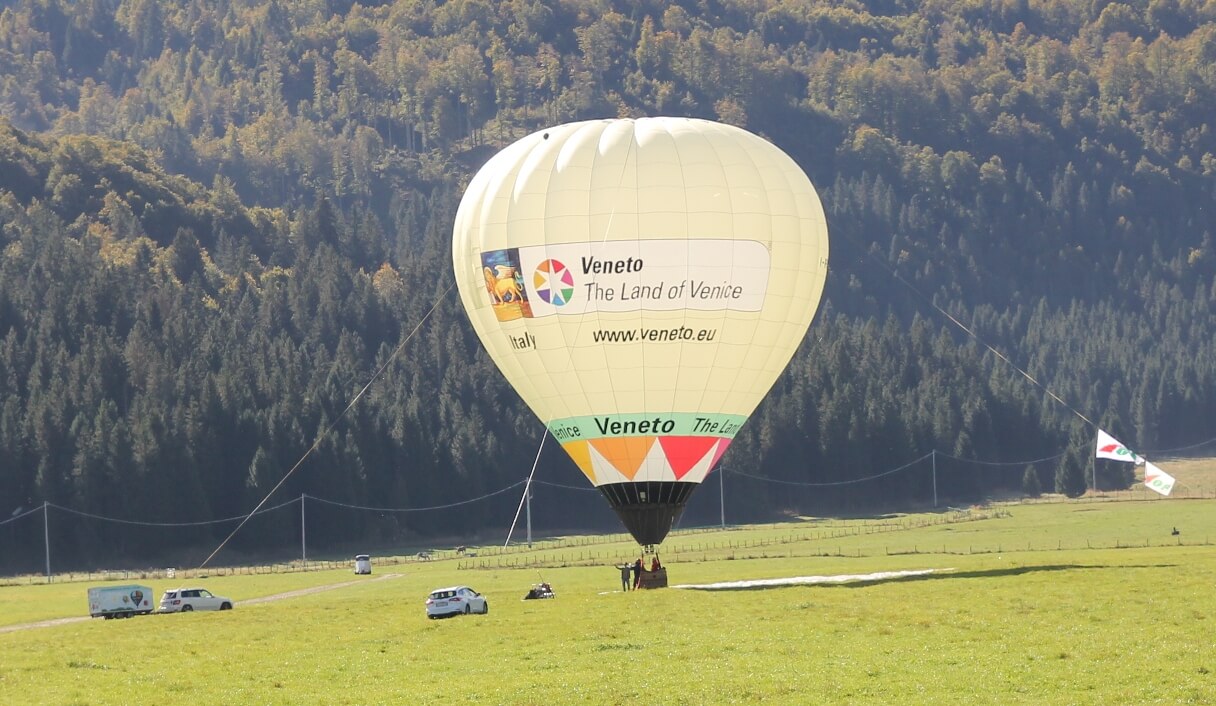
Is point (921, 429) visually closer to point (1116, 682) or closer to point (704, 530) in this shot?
Result: point (704, 530)

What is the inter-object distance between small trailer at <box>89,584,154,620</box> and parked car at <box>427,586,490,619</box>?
1486cm

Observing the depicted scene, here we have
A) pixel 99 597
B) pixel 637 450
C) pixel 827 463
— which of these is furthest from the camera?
pixel 827 463

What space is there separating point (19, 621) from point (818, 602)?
3061 centimetres

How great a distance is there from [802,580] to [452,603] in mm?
15742

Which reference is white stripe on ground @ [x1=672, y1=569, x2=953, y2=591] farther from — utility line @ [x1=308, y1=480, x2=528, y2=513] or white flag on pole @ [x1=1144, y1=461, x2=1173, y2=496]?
utility line @ [x1=308, y1=480, x2=528, y2=513]

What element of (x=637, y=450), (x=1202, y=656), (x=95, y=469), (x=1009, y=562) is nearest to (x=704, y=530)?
(x=95, y=469)

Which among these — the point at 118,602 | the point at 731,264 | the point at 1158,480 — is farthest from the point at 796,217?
the point at 118,602

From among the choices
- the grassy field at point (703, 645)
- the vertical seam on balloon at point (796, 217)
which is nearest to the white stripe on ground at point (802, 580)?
the grassy field at point (703, 645)

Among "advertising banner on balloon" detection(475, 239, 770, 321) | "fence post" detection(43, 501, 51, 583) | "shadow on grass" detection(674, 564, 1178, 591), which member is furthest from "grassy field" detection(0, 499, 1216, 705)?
"fence post" detection(43, 501, 51, 583)

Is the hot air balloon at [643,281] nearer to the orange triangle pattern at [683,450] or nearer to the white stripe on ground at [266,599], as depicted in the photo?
the orange triangle pattern at [683,450]

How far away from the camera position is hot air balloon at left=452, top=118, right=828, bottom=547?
63.4 m

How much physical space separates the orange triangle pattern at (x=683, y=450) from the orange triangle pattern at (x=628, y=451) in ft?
1.84

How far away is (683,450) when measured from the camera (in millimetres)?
64875

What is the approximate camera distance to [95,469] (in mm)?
139375
